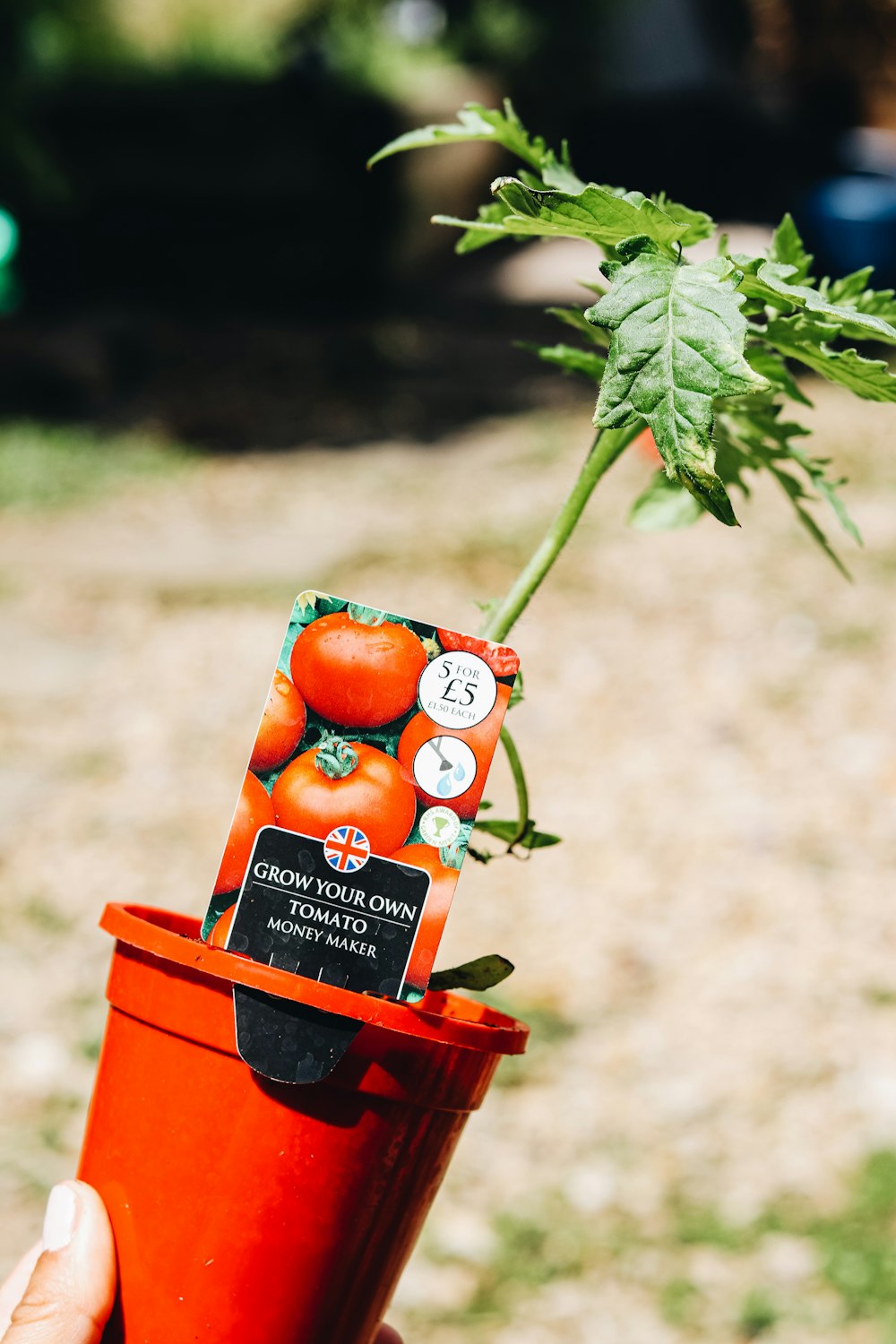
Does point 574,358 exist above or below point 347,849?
above

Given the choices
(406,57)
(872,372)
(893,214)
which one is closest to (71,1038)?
(872,372)

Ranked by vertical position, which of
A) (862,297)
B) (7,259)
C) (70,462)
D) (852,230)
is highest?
(852,230)

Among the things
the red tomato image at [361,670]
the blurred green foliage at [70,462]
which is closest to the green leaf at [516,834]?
the red tomato image at [361,670]

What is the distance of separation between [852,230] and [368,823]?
722 centimetres

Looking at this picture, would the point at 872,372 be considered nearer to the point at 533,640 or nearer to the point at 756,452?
the point at 756,452

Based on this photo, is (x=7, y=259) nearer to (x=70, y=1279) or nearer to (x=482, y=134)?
(x=482, y=134)

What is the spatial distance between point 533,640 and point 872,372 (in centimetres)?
316

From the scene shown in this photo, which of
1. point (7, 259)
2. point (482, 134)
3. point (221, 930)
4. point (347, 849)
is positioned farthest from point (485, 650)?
point (7, 259)

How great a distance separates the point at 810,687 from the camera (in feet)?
12.2

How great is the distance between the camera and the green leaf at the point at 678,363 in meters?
0.78

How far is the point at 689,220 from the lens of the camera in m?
0.90

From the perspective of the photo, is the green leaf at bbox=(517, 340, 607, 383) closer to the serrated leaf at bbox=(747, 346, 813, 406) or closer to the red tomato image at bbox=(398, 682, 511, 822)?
the serrated leaf at bbox=(747, 346, 813, 406)

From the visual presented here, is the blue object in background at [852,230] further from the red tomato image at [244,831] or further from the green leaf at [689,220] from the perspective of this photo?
the red tomato image at [244,831]

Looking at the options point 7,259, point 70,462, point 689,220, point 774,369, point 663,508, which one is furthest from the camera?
point 7,259
